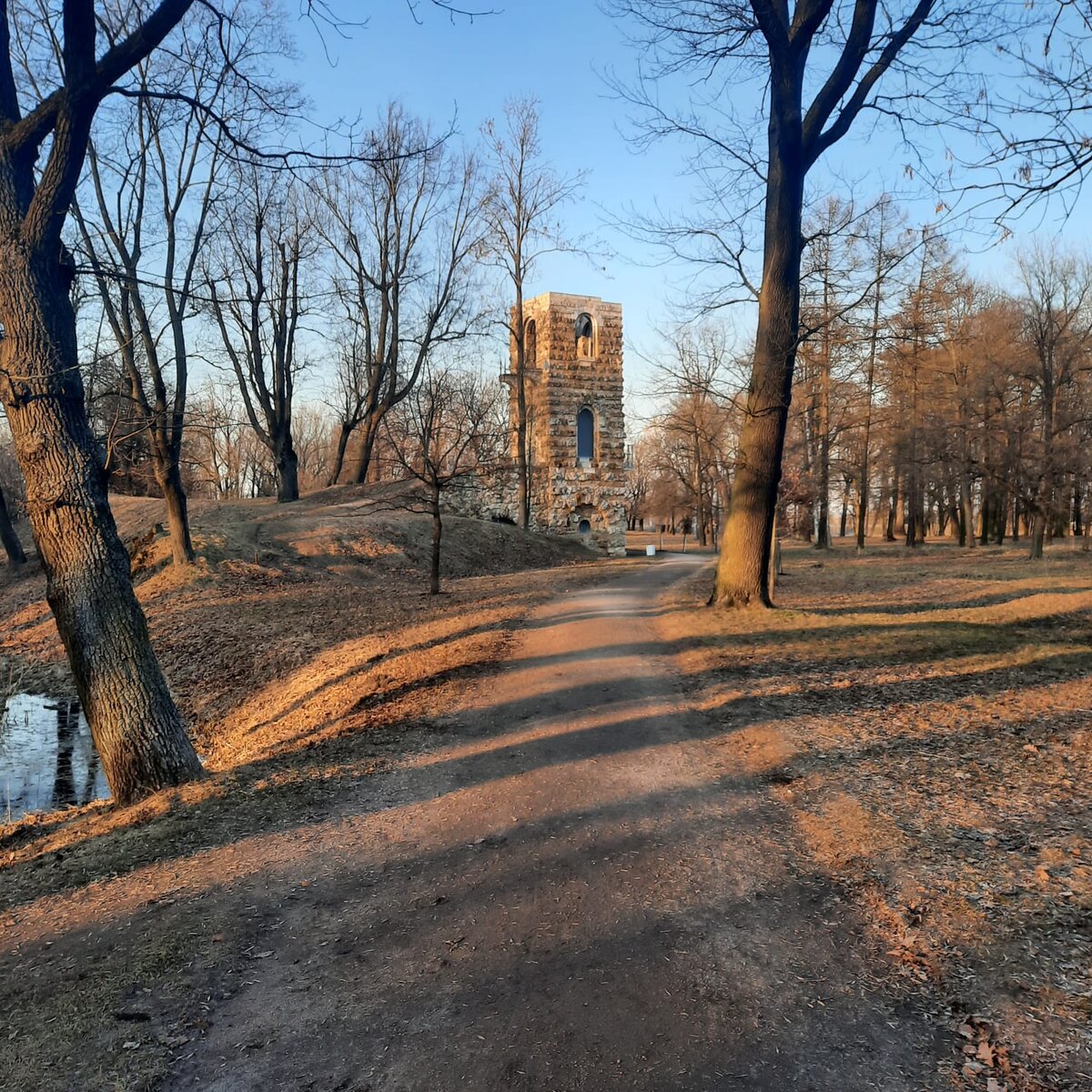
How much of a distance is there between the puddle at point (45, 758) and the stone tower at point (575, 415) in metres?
21.5

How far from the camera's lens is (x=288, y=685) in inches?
398

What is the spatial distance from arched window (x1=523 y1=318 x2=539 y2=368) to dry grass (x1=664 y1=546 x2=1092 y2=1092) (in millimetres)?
21887

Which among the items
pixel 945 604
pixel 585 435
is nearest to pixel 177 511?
pixel 945 604

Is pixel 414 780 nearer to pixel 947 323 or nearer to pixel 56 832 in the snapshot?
pixel 56 832

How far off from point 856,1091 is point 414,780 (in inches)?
151

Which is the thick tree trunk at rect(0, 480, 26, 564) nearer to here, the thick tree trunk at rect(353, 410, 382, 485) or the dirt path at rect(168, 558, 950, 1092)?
the thick tree trunk at rect(353, 410, 382, 485)

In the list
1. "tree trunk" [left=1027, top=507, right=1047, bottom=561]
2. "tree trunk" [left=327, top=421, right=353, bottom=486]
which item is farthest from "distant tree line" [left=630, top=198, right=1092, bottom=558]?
"tree trunk" [left=327, top=421, right=353, bottom=486]

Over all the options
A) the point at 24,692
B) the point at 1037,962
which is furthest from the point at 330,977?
the point at 24,692

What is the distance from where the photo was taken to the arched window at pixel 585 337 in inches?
1249

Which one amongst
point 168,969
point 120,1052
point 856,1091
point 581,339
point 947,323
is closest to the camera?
point 856,1091

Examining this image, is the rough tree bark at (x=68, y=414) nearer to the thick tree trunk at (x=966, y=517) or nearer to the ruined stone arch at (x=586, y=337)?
the ruined stone arch at (x=586, y=337)

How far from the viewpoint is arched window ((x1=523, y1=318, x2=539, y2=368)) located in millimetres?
32062

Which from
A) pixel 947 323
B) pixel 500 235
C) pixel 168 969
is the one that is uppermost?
pixel 500 235

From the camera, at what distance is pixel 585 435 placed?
32062 millimetres
